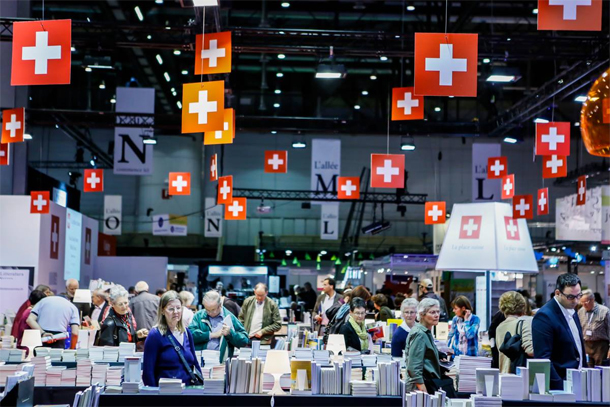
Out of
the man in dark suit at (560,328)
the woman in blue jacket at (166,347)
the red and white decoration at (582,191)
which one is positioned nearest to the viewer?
the man in dark suit at (560,328)

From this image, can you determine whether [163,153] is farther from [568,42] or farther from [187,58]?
[568,42]

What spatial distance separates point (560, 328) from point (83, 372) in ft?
10.7

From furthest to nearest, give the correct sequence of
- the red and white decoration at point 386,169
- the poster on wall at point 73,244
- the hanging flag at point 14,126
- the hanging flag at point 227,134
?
the poster on wall at point 73,244 → the red and white decoration at point 386,169 → the hanging flag at point 14,126 → the hanging flag at point 227,134

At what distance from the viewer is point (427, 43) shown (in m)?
5.96

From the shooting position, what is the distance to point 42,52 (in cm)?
633

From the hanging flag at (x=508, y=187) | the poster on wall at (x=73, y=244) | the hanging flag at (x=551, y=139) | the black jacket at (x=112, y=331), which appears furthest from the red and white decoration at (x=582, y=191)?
the poster on wall at (x=73, y=244)

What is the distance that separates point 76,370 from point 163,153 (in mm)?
22529

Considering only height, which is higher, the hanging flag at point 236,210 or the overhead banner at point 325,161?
the overhead banner at point 325,161

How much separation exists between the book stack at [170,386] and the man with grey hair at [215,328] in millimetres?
1964

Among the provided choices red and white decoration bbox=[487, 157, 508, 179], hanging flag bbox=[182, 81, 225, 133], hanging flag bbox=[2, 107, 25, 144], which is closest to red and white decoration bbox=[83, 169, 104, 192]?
hanging flag bbox=[2, 107, 25, 144]

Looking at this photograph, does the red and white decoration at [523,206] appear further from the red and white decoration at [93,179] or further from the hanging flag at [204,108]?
the hanging flag at [204,108]

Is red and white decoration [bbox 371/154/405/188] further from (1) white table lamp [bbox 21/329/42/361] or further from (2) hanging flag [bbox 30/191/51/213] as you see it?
(2) hanging flag [bbox 30/191/51/213]

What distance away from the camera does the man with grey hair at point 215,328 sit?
7172 millimetres

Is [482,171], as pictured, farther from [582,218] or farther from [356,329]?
[356,329]
